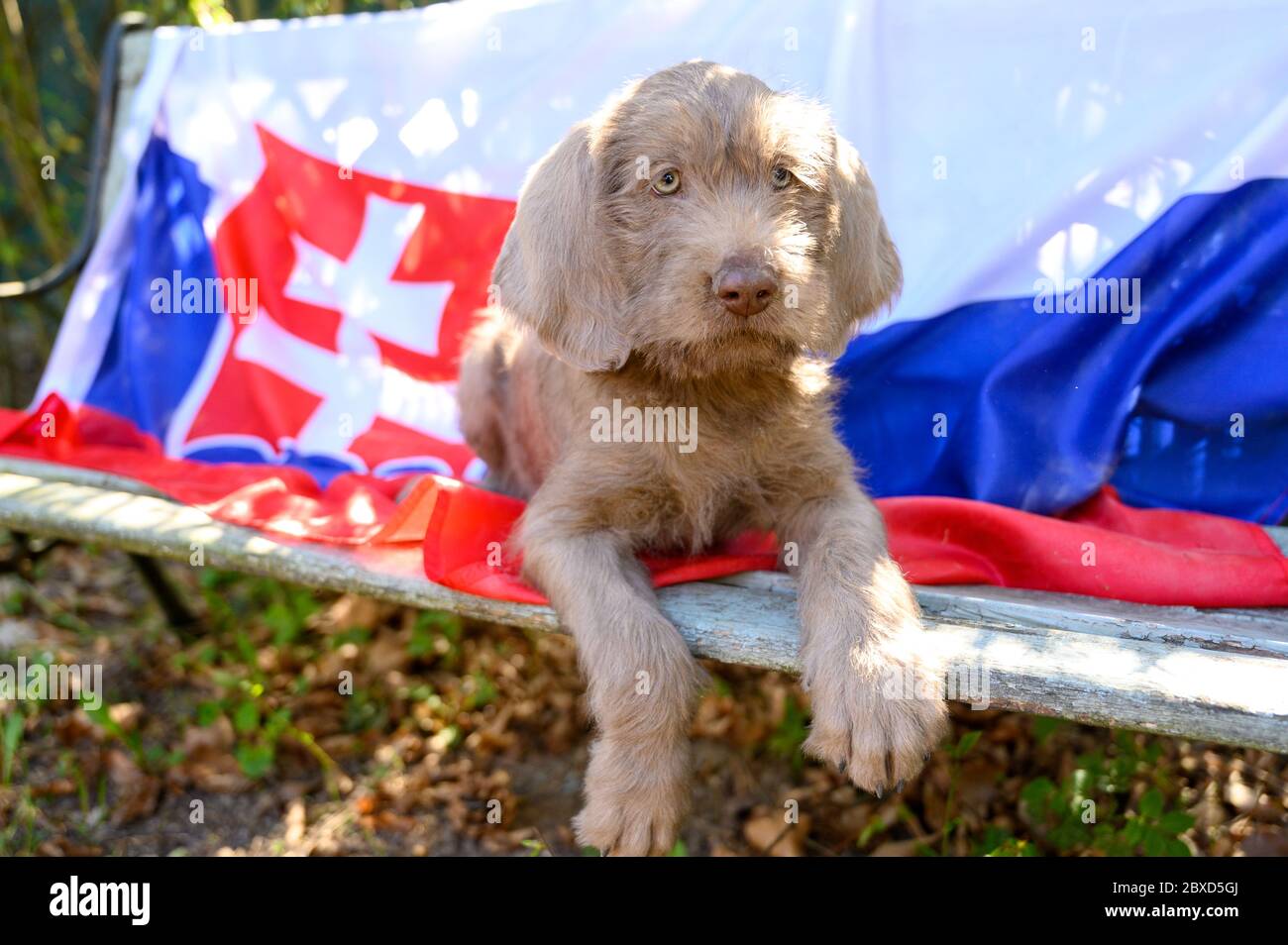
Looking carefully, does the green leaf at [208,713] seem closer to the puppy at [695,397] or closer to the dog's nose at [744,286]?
the puppy at [695,397]

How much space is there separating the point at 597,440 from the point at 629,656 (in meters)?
0.76

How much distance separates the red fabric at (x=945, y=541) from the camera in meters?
→ 2.95

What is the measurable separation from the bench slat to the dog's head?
2.20 ft

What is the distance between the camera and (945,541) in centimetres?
330

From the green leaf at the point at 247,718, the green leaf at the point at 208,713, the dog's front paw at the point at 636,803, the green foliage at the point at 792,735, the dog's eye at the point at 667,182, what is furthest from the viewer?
the green leaf at the point at 208,713

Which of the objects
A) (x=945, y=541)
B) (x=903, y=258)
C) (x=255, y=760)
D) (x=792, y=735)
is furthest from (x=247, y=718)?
(x=903, y=258)

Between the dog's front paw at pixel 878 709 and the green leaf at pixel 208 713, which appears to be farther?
the green leaf at pixel 208 713

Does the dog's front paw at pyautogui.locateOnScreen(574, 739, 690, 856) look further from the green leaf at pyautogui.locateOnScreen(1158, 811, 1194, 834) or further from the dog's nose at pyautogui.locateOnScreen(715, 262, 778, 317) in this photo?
the green leaf at pyautogui.locateOnScreen(1158, 811, 1194, 834)

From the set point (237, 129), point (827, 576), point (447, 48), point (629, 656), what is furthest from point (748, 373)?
point (237, 129)

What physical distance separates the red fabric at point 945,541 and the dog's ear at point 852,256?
0.66m

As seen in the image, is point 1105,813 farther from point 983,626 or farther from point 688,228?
point 688,228

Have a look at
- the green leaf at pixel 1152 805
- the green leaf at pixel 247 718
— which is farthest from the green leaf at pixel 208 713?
the green leaf at pixel 1152 805

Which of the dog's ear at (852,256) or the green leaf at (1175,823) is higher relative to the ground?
the dog's ear at (852,256)

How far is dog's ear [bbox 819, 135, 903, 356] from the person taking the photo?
2.97m
